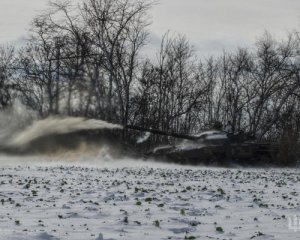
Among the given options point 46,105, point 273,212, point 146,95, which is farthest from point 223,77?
point 273,212

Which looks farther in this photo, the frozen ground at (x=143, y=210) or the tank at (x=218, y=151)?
the tank at (x=218, y=151)

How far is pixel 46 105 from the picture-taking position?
4056 centimetres

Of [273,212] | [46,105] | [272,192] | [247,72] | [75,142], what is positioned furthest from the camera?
[247,72]

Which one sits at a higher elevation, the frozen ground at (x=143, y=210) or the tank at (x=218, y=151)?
the tank at (x=218, y=151)

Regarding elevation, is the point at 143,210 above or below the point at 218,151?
below

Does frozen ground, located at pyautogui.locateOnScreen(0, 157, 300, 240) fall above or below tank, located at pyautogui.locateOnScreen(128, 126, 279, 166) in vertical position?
below

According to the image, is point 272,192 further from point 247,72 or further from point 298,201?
point 247,72

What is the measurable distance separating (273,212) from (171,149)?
23.4 meters

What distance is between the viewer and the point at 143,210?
1298 centimetres

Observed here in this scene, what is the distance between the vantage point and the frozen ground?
10234 millimetres

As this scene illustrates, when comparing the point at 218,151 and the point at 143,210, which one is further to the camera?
the point at 218,151

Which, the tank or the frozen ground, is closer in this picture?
the frozen ground

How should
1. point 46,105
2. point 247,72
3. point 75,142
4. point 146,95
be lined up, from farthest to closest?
point 247,72 < point 146,95 < point 46,105 < point 75,142

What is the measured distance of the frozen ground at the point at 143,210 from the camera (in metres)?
10.2
